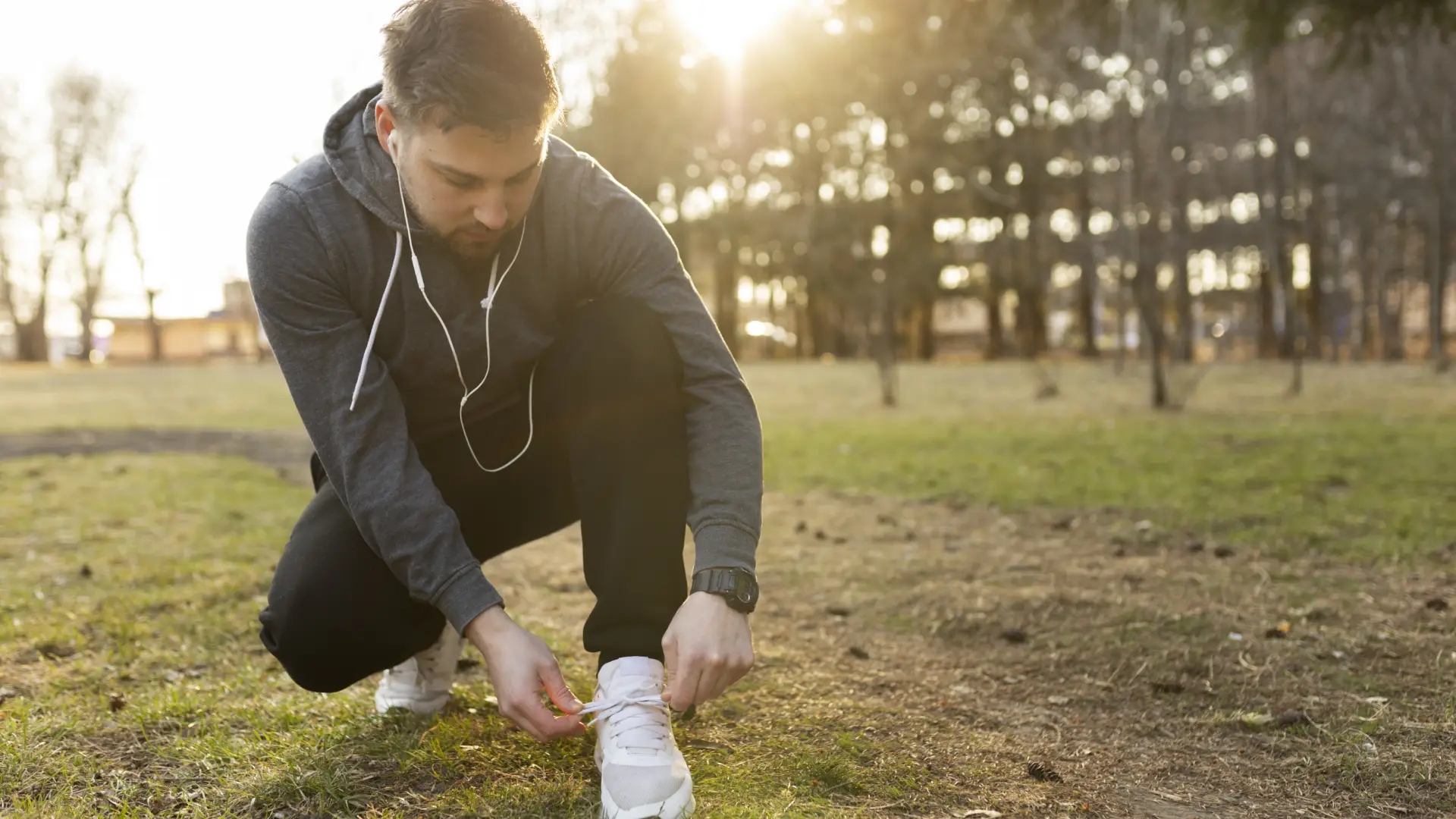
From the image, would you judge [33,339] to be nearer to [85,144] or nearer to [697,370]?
[85,144]

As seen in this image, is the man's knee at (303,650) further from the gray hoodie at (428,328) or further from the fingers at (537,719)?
the fingers at (537,719)

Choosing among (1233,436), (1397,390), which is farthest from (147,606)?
(1397,390)

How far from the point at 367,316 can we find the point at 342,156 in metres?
0.28

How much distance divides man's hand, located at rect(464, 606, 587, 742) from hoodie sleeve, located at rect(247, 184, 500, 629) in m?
0.04

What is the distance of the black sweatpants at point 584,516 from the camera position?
1.78 meters

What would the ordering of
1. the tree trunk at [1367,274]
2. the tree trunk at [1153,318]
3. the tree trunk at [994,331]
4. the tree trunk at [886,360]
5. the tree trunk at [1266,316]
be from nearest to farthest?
1. the tree trunk at [1153,318]
2. the tree trunk at [886,360]
3. the tree trunk at [1367,274]
4. the tree trunk at [1266,316]
5. the tree trunk at [994,331]

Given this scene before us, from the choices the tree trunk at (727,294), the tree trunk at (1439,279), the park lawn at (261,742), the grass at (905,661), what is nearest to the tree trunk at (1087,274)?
the tree trunk at (1439,279)

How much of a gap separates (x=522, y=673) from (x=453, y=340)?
67cm

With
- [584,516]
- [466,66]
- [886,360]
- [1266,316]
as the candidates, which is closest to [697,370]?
[584,516]

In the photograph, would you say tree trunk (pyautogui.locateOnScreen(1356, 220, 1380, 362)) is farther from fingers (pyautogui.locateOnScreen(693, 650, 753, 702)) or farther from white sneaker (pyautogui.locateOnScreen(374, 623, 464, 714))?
fingers (pyautogui.locateOnScreen(693, 650, 753, 702))

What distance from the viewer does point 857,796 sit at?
5.98ft

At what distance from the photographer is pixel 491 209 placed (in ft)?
5.69

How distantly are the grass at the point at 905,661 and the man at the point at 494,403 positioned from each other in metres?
0.23

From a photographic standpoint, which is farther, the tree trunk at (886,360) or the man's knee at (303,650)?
the tree trunk at (886,360)
